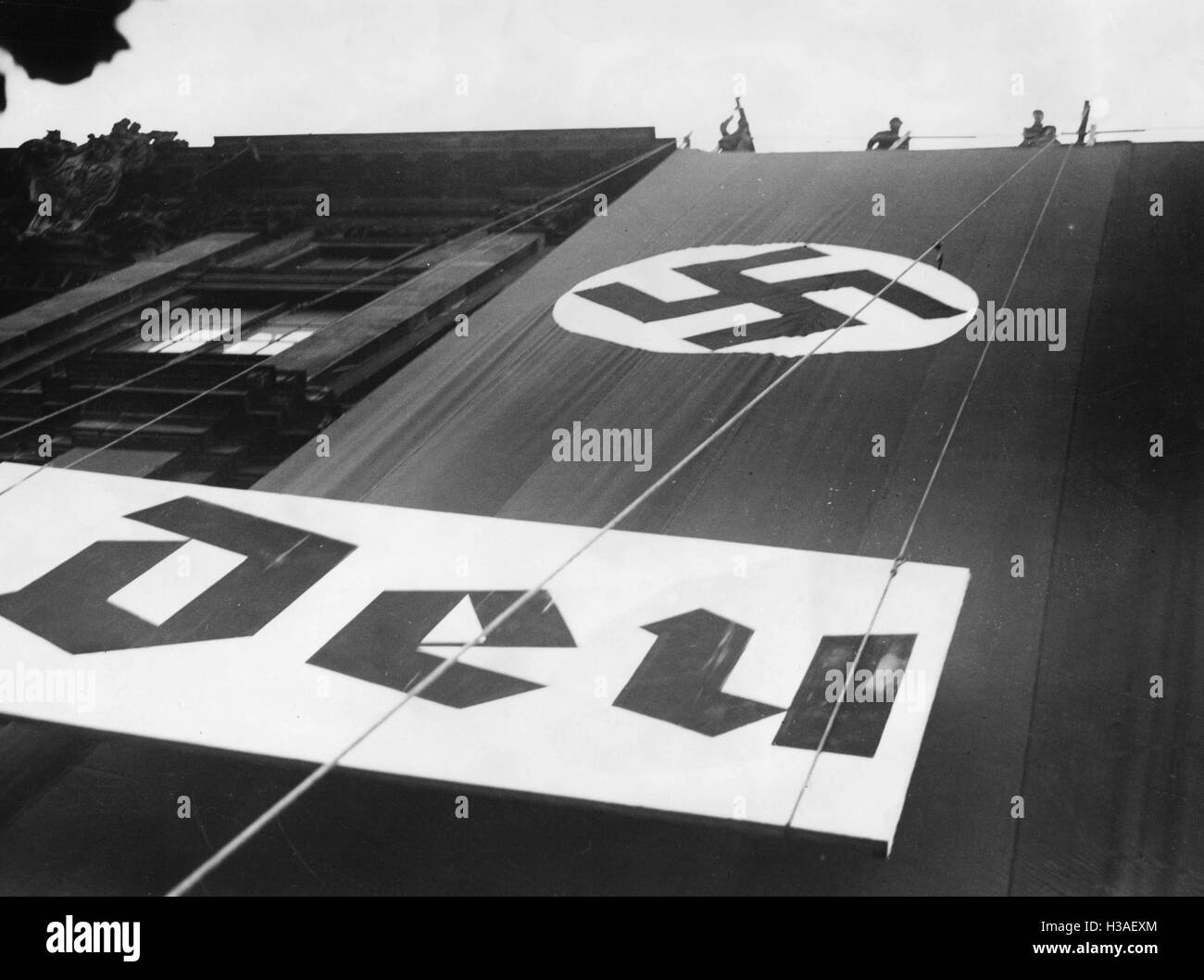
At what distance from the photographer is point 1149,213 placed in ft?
44.0

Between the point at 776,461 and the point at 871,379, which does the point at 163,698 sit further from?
the point at 871,379

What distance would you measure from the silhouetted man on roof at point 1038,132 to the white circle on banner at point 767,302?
20.9 ft

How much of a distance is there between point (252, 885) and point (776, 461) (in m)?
4.98

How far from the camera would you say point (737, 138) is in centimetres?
2211

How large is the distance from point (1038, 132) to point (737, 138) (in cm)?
558
